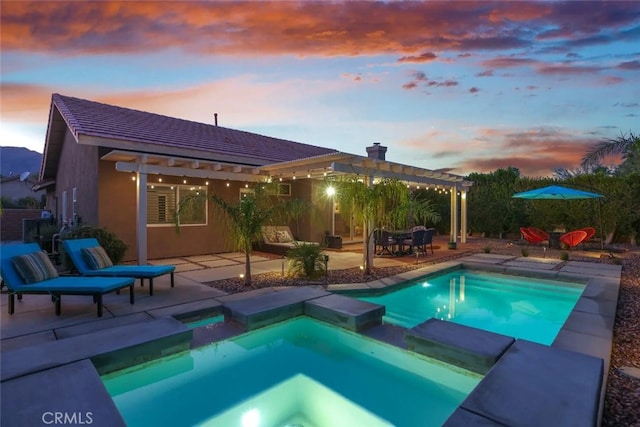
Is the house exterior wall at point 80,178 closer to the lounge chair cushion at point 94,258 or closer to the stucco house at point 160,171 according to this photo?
the stucco house at point 160,171

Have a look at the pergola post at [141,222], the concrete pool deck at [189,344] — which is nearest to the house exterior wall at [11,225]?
the pergola post at [141,222]

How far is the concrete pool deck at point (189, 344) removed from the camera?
8.24ft

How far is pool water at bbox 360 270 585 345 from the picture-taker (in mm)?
5633

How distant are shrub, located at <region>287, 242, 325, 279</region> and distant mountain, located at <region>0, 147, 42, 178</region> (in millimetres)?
127480

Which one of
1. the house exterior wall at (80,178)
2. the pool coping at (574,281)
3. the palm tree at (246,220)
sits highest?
the house exterior wall at (80,178)

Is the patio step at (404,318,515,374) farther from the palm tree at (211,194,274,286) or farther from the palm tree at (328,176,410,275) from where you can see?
the palm tree at (211,194,274,286)

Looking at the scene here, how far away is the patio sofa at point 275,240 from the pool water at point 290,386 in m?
6.77

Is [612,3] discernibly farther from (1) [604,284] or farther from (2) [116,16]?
(2) [116,16]

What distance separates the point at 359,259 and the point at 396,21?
21.5 ft

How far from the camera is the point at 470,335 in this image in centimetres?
399

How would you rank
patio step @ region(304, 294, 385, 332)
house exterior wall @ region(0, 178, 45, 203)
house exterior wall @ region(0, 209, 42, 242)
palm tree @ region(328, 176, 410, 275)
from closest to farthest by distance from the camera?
patio step @ region(304, 294, 385, 332)
palm tree @ region(328, 176, 410, 275)
house exterior wall @ region(0, 209, 42, 242)
house exterior wall @ region(0, 178, 45, 203)

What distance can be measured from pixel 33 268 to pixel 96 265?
4.07ft

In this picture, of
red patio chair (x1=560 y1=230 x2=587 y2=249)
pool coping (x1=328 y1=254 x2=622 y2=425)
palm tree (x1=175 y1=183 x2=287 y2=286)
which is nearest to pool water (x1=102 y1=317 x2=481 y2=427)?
pool coping (x1=328 y1=254 x2=622 y2=425)

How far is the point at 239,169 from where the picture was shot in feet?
34.8
